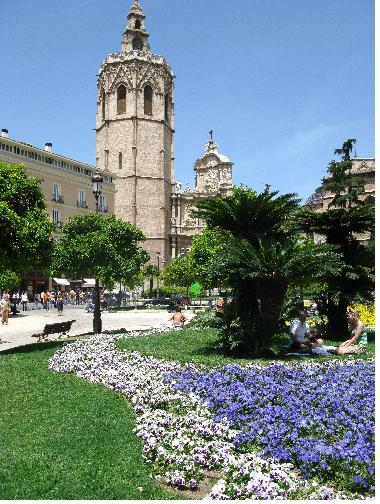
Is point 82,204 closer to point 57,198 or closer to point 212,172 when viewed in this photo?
point 57,198

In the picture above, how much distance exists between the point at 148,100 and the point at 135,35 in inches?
411

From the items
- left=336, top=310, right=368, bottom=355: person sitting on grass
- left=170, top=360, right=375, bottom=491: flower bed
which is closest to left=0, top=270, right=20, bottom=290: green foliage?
→ left=336, top=310, right=368, bottom=355: person sitting on grass

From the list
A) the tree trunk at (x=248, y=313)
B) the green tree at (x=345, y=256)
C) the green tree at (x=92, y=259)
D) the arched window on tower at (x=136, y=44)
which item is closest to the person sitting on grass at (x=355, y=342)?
the tree trunk at (x=248, y=313)

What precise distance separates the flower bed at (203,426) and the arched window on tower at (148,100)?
6125cm

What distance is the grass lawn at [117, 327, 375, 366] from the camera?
10.3 meters

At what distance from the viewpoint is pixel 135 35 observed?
7094 centimetres

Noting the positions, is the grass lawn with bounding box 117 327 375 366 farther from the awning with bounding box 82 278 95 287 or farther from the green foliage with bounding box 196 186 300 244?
the awning with bounding box 82 278 95 287

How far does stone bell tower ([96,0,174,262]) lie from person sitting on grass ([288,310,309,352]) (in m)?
55.8

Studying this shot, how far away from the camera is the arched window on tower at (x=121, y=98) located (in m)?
67.5

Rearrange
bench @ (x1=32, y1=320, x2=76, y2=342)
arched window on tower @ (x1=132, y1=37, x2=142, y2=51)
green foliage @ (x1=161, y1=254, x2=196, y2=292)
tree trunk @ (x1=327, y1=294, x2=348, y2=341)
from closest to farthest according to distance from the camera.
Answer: tree trunk @ (x1=327, y1=294, x2=348, y2=341), bench @ (x1=32, y1=320, x2=76, y2=342), green foliage @ (x1=161, y1=254, x2=196, y2=292), arched window on tower @ (x1=132, y1=37, x2=142, y2=51)

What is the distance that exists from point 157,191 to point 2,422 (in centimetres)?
6174

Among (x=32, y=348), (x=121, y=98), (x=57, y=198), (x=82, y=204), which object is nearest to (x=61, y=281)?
(x=57, y=198)

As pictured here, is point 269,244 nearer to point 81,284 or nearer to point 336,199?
point 336,199

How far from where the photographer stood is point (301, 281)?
11.0 metres
